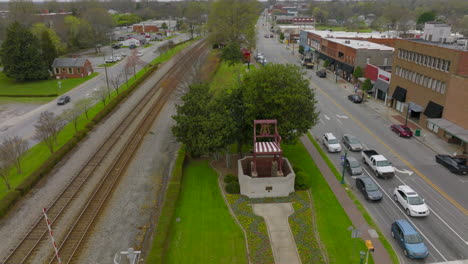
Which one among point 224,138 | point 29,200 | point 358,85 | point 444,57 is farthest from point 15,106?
point 444,57

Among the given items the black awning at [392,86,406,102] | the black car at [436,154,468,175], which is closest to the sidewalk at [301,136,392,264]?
the black car at [436,154,468,175]

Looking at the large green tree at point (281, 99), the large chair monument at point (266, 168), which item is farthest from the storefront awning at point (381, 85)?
the large chair monument at point (266, 168)

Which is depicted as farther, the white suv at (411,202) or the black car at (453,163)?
the black car at (453,163)

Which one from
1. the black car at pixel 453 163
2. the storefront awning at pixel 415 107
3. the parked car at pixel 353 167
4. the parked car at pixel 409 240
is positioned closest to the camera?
the parked car at pixel 409 240

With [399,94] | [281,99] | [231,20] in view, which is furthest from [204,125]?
[231,20]

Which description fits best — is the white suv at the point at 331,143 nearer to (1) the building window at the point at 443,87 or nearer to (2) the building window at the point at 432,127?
(2) the building window at the point at 432,127

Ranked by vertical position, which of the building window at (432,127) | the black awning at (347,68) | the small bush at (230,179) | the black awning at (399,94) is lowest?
the small bush at (230,179)
